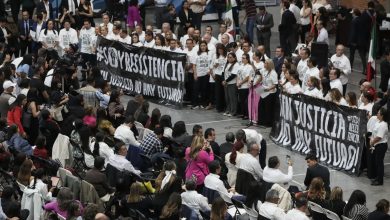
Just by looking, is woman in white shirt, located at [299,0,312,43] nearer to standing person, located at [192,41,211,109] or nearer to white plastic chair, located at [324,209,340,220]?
standing person, located at [192,41,211,109]

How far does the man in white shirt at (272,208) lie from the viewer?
15.5m

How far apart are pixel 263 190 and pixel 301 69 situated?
7.38 meters

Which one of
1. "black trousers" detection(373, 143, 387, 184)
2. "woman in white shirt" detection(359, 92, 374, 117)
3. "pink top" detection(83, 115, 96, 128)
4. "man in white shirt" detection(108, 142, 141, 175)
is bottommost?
"black trousers" detection(373, 143, 387, 184)

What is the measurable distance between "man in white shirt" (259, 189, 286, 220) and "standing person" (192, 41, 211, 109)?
9.94 metres

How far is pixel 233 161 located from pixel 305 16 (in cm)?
1264

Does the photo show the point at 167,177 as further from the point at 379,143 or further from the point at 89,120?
the point at 379,143

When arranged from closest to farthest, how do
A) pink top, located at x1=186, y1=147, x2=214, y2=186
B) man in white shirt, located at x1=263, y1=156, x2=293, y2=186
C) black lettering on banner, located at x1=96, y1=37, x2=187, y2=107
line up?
man in white shirt, located at x1=263, y1=156, x2=293, y2=186 < pink top, located at x1=186, y1=147, x2=214, y2=186 < black lettering on banner, located at x1=96, y1=37, x2=187, y2=107

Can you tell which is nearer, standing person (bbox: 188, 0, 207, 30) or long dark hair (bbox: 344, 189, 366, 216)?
long dark hair (bbox: 344, 189, 366, 216)

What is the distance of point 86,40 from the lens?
28625 millimetres

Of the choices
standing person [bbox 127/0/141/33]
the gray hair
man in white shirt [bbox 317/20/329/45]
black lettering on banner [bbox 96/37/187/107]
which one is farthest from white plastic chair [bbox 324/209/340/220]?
standing person [bbox 127/0/141/33]

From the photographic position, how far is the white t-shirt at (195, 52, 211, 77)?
2536 cm

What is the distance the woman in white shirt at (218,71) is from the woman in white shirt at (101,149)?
6.59 m

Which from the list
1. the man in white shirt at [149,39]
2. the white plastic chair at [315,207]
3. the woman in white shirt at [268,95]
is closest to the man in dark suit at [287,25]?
the man in white shirt at [149,39]

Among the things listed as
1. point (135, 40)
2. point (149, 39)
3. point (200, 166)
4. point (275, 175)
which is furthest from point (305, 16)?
point (275, 175)
